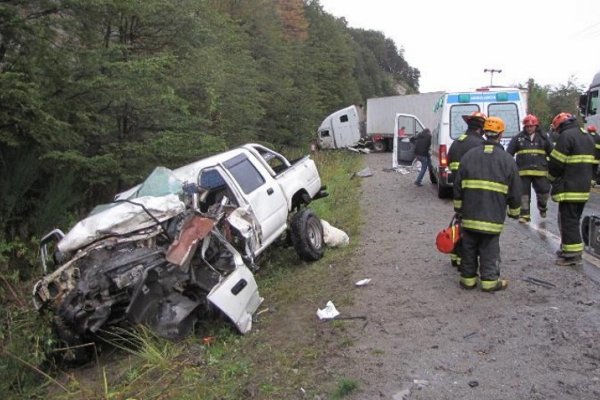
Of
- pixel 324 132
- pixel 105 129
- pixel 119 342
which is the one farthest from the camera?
pixel 324 132

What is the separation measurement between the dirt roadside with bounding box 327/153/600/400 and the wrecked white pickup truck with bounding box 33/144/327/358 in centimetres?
131

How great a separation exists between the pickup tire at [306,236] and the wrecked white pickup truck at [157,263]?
0.96 metres

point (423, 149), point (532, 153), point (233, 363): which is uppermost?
point (532, 153)

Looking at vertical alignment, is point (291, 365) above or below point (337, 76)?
below

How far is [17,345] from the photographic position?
5.96 m

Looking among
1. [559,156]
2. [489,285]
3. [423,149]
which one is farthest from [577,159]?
[423,149]

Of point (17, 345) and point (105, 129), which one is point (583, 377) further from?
point (105, 129)

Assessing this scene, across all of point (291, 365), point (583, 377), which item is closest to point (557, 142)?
point (583, 377)

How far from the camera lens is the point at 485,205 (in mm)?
5988

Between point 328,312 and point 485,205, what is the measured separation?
1906mm

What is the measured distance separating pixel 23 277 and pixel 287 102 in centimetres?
2375

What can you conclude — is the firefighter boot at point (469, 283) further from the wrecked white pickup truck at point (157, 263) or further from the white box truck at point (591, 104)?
the white box truck at point (591, 104)

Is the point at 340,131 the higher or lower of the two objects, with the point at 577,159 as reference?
lower

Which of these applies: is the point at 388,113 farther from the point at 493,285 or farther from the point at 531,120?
the point at 493,285
